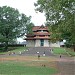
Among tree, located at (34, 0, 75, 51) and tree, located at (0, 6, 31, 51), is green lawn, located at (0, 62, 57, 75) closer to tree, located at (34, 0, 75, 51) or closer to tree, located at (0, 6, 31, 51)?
tree, located at (34, 0, 75, 51)

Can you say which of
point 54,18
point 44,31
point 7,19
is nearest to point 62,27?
point 54,18

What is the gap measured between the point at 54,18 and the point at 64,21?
2.56 meters

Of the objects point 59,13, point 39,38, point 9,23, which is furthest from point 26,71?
point 39,38

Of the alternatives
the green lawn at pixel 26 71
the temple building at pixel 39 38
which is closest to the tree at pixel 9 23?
the temple building at pixel 39 38

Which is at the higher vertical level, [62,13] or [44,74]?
[62,13]

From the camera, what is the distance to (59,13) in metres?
29.8

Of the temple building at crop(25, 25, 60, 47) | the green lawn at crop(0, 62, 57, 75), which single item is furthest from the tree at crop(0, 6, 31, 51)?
the green lawn at crop(0, 62, 57, 75)

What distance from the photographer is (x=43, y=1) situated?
31.0 metres

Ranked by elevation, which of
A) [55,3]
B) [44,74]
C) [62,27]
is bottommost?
[44,74]

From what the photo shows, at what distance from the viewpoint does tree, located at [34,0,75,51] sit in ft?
89.8

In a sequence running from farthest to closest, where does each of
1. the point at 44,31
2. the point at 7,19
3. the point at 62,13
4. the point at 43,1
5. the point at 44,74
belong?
the point at 44,31 < the point at 7,19 < the point at 43,1 < the point at 62,13 < the point at 44,74

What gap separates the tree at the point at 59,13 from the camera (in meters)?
27.4

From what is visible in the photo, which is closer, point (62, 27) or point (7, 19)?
point (62, 27)

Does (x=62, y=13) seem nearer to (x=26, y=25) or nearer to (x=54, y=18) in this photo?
(x=54, y=18)
